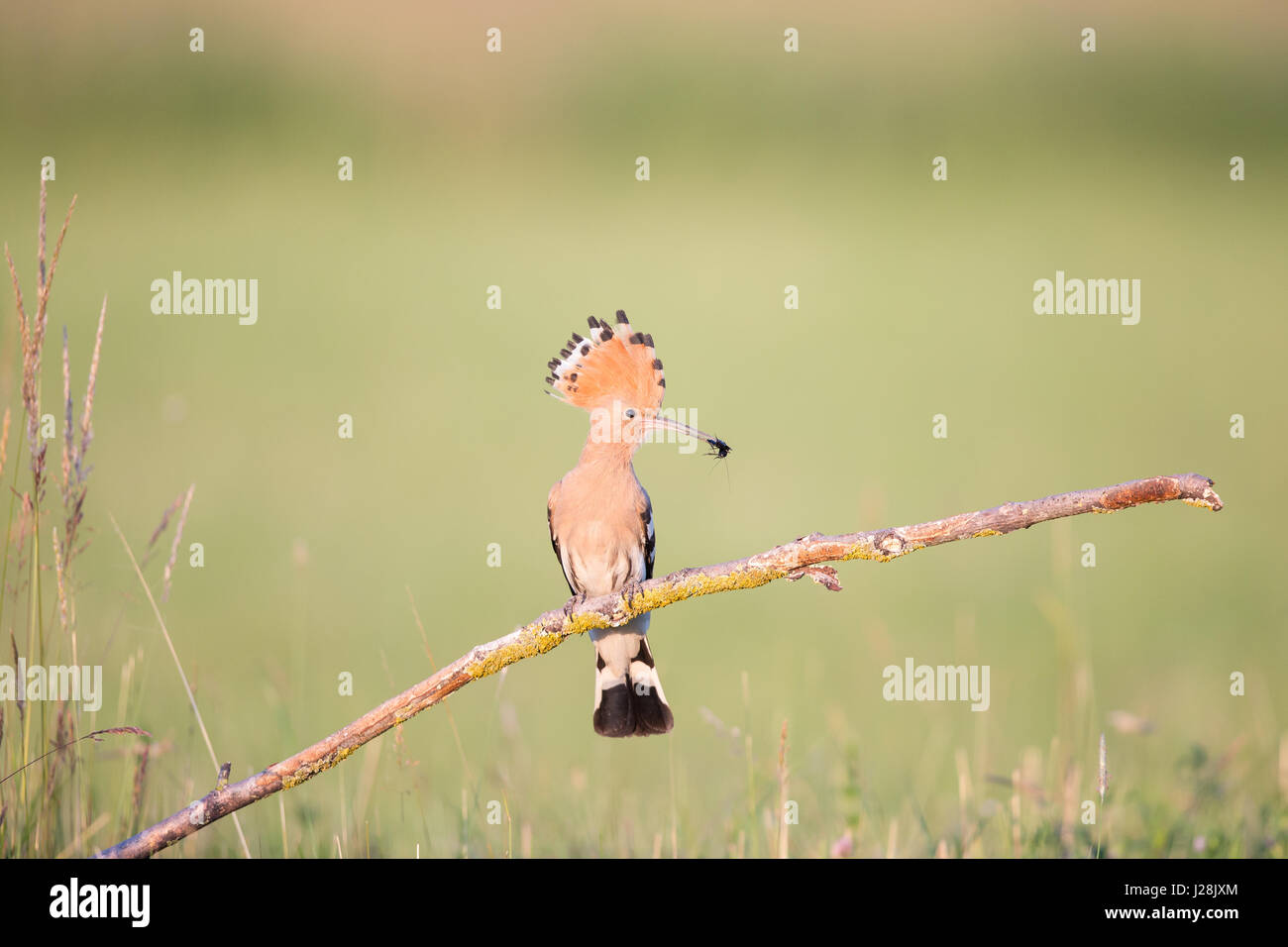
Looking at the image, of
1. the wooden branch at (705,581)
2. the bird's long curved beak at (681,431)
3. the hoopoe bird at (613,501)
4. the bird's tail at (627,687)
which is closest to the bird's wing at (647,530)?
the hoopoe bird at (613,501)

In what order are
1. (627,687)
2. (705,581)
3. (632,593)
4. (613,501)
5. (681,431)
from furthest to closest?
(627,687), (613,501), (681,431), (632,593), (705,581)

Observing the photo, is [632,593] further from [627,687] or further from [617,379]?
[627,687]

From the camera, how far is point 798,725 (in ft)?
16.1

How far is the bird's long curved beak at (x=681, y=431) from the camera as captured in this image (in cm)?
307

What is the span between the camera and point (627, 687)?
12.4 feet

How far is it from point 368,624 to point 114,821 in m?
4.43

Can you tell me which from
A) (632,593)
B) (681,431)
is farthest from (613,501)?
(632,593)

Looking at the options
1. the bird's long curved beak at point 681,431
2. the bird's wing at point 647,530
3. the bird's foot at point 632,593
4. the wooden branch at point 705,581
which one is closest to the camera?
the wooden branch at point 705,581

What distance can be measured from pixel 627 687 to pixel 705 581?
5.04 ft

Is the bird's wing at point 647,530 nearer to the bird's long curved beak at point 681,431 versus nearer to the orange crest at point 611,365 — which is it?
the bird's long curved beak at point 681,431

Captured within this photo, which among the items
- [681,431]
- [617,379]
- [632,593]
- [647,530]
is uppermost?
[617,379]

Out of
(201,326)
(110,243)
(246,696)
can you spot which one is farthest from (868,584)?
(110,243)

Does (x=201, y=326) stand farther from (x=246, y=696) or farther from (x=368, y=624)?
(x=246, y=696)

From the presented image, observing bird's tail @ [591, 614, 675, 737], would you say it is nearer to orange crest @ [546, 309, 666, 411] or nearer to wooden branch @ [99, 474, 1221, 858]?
orange crest @ [546, 309, 666, 411]
